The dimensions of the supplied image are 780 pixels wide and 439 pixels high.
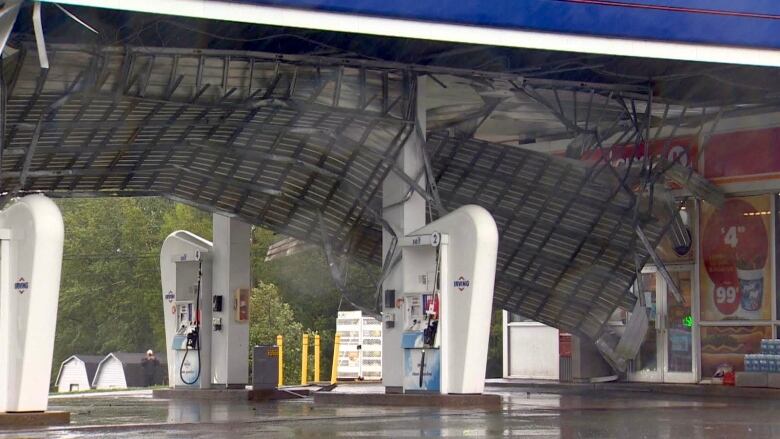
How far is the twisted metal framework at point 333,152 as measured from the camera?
2344cm

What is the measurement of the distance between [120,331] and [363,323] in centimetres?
3660

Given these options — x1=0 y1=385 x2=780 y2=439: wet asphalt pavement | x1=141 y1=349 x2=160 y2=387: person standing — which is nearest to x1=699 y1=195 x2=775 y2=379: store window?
x1=0 y1=385 x2=780 y2=439: wet asphalt pavement

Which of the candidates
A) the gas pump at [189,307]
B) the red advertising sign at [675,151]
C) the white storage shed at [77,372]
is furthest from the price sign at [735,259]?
the white storage shed at [77,372]

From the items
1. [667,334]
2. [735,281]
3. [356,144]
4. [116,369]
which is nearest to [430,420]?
[356,144]

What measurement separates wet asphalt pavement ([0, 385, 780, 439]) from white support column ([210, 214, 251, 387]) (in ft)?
10.3

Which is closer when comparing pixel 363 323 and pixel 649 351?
pixel 649 351

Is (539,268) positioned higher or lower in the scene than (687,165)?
lower

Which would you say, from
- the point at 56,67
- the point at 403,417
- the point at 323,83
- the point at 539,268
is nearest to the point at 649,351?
the point at 539,268

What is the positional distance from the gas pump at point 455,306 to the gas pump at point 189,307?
24.0 ft

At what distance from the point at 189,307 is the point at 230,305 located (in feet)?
3.83

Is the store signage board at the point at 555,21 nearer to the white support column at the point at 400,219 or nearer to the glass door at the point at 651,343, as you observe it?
the white support column at the point at 400,219

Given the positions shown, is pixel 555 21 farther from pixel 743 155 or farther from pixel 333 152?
pixel 743 155

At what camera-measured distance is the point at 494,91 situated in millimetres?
26047

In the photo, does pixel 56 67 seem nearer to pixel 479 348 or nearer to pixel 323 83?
pixel 323 83
